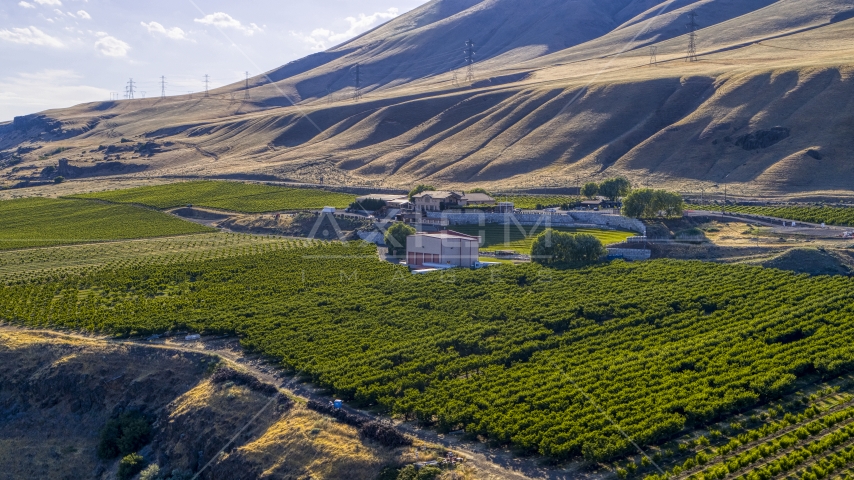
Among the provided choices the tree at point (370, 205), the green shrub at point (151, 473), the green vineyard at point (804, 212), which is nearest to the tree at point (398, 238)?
the tree at point (370, 205)

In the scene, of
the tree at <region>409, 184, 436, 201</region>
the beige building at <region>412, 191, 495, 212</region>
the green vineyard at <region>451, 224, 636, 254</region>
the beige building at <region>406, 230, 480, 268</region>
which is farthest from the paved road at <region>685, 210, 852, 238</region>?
the tree at <region>409, 184, 436, 201</region>

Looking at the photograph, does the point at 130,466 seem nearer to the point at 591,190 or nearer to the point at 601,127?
the point at 591,190

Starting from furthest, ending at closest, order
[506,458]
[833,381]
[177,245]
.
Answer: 1. [177,245]
2. [833,381]
3. [506,458]

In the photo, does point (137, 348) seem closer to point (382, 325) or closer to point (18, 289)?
point (382, 325)

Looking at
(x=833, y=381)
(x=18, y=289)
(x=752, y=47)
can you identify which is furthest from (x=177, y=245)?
(x=752, y=47)

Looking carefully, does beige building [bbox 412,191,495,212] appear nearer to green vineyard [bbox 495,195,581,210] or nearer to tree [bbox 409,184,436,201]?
tree [bbox 409,184,436,201]

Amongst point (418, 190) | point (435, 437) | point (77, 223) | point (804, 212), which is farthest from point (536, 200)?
point (435, 437)
